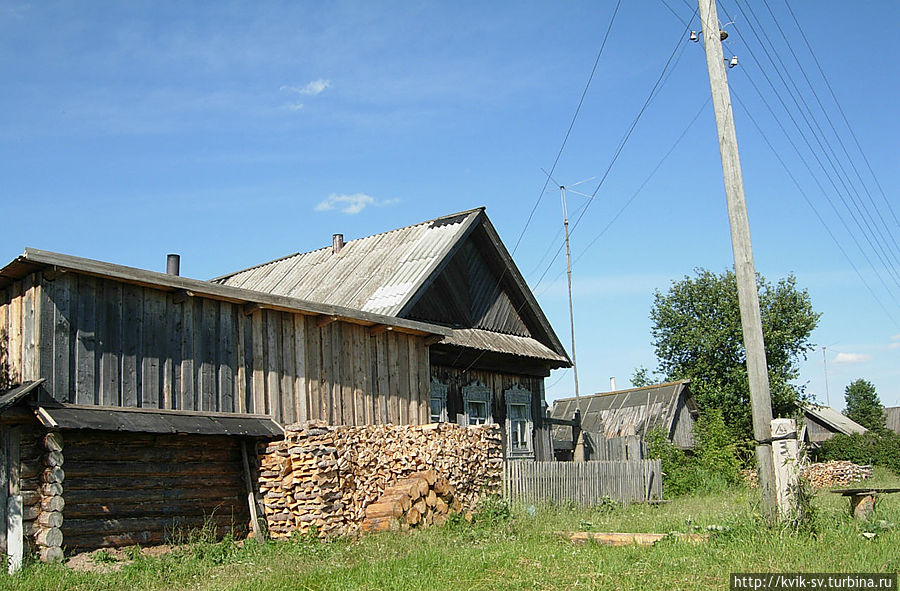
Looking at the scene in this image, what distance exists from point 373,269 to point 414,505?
707 centimetres

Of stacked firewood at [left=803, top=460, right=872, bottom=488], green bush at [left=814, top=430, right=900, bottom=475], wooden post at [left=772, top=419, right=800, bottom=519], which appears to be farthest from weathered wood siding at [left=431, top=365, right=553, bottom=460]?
green bush at [left=814, top=430, right=900, bottom=475]

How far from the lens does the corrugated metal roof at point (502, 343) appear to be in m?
17.8

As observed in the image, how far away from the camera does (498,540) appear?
11.8 meters

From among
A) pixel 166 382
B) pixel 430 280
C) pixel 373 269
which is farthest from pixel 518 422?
pixel 166 382

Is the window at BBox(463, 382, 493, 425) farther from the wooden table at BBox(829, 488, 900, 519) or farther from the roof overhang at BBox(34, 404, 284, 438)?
the wooden table at BBox(829, 488, 900, 519)

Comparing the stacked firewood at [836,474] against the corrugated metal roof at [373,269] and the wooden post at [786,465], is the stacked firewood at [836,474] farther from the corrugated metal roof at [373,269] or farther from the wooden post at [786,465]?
the wooden post at [786,465]

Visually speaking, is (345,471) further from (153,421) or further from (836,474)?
(836,474)

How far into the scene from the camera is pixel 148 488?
11.6 metres

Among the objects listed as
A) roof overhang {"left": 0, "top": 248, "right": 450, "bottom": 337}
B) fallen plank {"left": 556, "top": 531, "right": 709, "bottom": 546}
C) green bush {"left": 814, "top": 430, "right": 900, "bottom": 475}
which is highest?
roof overhang {"left": 0, "top": 248, "right": 450, "bottom": 337}

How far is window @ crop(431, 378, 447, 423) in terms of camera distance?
17500 mm

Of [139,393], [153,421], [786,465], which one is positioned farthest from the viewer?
[139,393]

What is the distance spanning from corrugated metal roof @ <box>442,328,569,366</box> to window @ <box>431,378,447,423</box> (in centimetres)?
106

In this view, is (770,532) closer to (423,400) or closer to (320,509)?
(320,509)

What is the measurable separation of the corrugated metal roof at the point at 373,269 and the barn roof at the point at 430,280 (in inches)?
0.8
